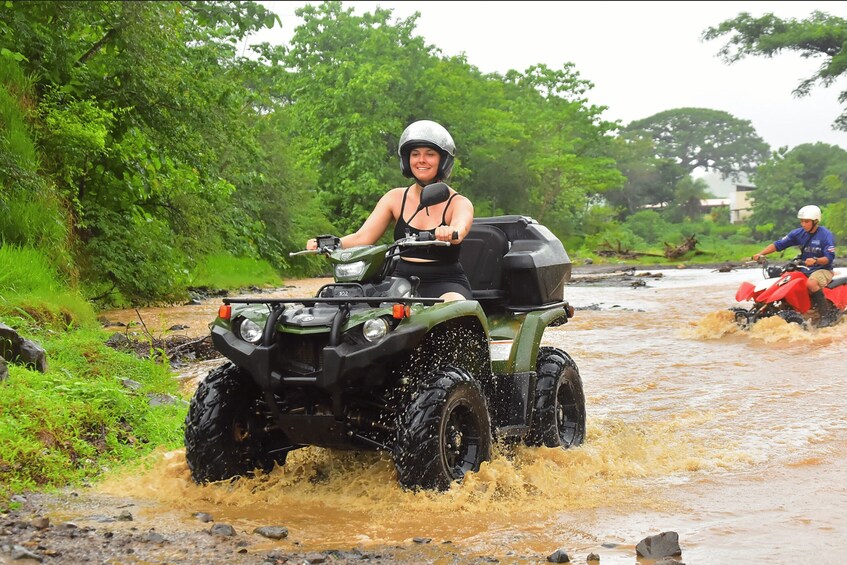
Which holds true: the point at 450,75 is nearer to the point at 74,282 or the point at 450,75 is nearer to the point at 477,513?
the point at 74,282

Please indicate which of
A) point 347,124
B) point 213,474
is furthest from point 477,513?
point 347,124

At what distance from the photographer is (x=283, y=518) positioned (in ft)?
15.8

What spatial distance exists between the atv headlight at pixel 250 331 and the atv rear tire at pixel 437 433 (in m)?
0.81

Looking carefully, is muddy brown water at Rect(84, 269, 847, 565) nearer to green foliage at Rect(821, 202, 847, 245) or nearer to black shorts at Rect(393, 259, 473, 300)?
black shorts at Rect(393, 259, 473, 300)

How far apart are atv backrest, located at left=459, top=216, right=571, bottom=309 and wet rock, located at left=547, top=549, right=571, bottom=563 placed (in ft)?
7.36

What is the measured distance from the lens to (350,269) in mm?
5074

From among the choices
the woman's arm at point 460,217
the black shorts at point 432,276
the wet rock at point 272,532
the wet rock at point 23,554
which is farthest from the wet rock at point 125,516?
the woman's arm at point 460,217

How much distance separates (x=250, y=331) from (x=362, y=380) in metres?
0.60

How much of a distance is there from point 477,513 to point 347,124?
129 ft

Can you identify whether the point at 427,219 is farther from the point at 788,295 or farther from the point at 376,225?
the point at 788,295

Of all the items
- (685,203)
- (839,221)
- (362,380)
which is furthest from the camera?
(685,203)

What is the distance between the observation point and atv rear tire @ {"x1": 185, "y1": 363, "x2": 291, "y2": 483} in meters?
4.98

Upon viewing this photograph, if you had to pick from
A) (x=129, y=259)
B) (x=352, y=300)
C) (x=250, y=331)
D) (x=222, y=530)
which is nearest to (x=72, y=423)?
(x=250, y=331)

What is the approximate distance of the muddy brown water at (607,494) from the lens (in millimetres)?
4492
